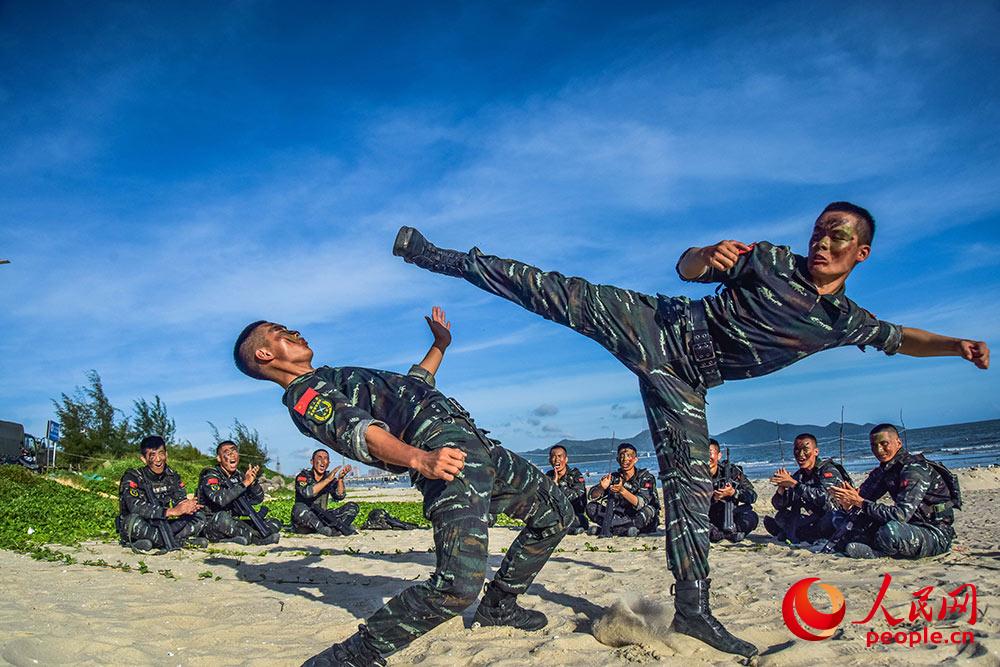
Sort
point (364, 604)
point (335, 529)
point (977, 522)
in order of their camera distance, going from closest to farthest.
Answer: point (364, 604), point (977, 522), point (335, 529)

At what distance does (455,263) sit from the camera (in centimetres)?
448

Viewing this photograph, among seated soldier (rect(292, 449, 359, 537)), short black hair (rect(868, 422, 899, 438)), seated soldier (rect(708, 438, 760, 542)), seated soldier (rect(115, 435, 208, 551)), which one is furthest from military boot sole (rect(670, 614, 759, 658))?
seated soldier (rect(292, 449, 359, 537))

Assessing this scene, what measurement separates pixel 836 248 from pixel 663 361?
1.10 meters

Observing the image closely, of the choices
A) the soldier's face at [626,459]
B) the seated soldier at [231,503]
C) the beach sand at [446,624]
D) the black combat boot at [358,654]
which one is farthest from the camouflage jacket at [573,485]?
the black combat boot at [358,654]

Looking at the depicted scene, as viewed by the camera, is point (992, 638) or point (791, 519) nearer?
point (992, 638)

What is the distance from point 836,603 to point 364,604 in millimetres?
3338

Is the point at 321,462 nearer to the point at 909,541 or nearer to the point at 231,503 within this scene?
the point at 231,503

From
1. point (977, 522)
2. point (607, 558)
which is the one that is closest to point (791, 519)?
point (607, 558)

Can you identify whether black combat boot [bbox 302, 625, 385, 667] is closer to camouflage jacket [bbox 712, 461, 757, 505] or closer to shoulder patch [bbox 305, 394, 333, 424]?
shoulder patch [bbox 305, 394, 333, 424]

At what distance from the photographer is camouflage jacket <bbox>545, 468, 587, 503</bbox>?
1198 cm

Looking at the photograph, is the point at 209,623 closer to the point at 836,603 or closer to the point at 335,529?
the point at 836,603

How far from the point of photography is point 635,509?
11.4 metres

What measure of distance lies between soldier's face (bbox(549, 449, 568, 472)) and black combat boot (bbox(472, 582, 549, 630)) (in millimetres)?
7678

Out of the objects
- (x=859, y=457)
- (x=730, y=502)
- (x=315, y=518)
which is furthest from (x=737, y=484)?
(x=859, y=457)
